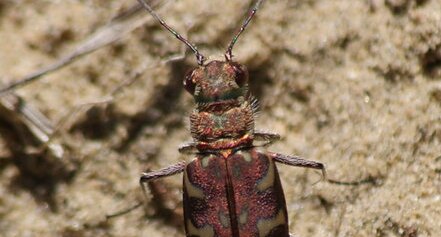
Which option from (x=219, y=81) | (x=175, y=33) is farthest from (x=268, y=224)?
→ (x=175, y=33)

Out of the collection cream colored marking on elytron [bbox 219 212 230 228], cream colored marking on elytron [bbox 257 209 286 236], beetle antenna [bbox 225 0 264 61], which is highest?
beetle antenna [bbox 225 0 264 61]

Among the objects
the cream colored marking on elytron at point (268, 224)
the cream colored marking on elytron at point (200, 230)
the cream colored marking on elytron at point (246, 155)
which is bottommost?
the cream colored marking on elytron at point (268, 224)

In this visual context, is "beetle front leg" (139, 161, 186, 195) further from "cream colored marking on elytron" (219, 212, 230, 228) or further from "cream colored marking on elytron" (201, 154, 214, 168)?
"cream colored marking on elytron" (219, 212, 230, 228)

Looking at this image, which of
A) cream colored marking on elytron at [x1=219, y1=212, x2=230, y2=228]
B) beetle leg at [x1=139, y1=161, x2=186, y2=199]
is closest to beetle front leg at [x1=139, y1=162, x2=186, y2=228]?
beetle leg at [x1=139, y1=161, x2=186, y2=199]

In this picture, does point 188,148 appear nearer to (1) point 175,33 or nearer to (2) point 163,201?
(2) point 163,201

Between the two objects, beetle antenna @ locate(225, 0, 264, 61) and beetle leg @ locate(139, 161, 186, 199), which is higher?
beetle antenna @ locate(225, 0, 264, 61)

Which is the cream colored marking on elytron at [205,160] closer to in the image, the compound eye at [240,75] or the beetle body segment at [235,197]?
the beetle body segment at [235,197]

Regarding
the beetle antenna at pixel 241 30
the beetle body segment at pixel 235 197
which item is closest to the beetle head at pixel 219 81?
the beetle antenna at pixel 241 30
